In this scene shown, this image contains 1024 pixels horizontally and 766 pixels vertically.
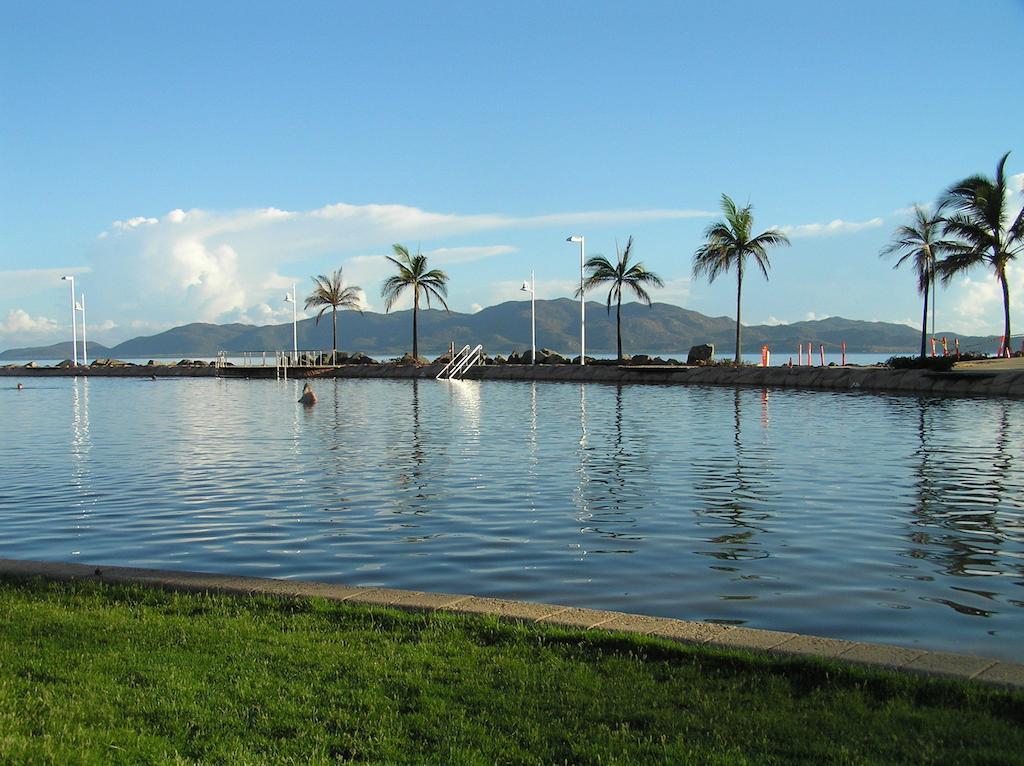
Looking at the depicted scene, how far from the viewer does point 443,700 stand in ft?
16.6

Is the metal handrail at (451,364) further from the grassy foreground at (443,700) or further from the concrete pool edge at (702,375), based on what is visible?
the grassy foreground at (443,700)

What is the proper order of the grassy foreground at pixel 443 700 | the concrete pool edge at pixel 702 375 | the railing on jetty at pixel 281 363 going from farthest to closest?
1. the railing on jetty at pixel 281 363
2. the concrete pool edge at pixel 702 375
3. the grassy foreground at pixel 443 700

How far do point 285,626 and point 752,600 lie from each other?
3.91 meters

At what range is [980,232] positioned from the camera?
150 ft

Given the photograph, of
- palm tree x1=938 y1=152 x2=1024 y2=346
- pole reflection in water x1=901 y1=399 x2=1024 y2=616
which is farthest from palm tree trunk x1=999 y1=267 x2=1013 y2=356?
pole reflection in water x1=901 y1=399 x2=1024 y2=616

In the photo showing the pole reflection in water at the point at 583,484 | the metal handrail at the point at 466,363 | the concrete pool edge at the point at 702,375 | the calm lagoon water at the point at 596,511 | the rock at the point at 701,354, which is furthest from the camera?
the metal handrail at the point at 466,363

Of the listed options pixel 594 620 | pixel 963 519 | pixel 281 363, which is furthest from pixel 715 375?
pixel 594 620

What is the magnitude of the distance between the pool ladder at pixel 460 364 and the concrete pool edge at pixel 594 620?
52.9 m

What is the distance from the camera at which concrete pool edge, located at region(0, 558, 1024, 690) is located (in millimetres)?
5535

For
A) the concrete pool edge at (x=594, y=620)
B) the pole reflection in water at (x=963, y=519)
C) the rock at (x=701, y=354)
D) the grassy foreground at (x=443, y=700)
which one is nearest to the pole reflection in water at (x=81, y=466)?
the concrete pool edge at (x=594, y=620)

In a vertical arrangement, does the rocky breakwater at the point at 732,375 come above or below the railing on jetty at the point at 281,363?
below

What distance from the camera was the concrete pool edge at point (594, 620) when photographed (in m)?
5.54

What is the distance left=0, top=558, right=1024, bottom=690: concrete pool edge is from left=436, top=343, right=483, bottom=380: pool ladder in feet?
174

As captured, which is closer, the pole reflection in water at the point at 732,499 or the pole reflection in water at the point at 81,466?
the pole reflection in water at the point at 732,499
